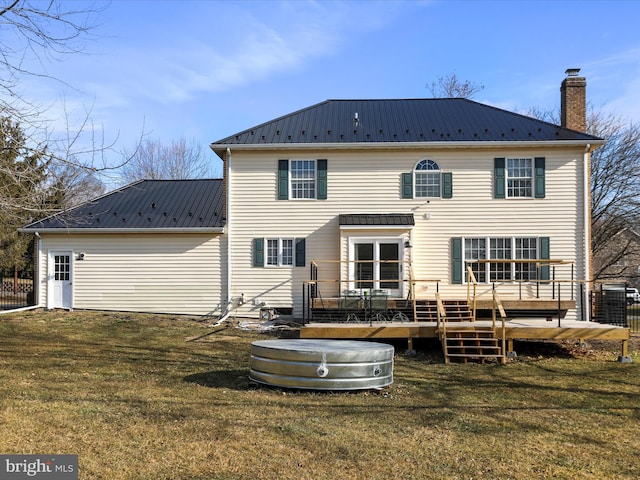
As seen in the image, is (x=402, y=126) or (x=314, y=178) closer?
(x=314, y=178)

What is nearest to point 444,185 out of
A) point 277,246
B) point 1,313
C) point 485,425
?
point 277,246

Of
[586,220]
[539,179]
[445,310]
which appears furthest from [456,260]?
[586,220]

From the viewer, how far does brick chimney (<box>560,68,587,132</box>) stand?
1855 centimetres

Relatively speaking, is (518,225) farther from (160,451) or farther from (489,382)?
(160,451)

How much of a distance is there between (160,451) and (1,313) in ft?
47.0

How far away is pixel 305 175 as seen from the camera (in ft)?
59.3

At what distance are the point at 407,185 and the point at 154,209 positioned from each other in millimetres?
8518

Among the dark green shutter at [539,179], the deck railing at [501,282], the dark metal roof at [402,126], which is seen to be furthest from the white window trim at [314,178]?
the dark green shutter at [539,179]

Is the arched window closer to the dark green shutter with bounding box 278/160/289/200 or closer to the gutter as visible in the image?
the gutter

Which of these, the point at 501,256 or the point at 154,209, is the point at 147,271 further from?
the point at 501,256

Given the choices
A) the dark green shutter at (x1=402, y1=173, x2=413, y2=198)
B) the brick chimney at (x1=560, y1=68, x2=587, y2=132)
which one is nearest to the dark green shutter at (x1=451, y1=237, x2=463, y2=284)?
the dark green shutter at (x1=402, y1=173, x2=413, y2=198)

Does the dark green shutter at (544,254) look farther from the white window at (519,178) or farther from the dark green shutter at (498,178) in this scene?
the dark green shutter at (498,178)

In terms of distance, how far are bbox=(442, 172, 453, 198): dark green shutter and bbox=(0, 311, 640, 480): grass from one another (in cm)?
687

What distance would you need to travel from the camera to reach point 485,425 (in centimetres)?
691
